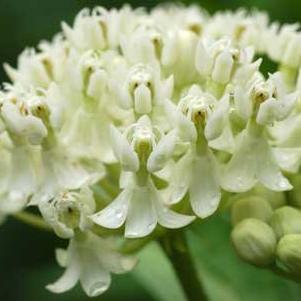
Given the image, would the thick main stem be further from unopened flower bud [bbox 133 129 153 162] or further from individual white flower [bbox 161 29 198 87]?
individual white flower [bbox 161 29 198 87]

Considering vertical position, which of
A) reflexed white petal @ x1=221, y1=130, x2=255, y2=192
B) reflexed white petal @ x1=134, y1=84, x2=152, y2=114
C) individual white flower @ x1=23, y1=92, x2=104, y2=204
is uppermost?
reflexed white petal @ x1=134, y1=84, x2=152, y2=114

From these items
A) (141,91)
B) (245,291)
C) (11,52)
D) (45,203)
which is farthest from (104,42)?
(11,52)

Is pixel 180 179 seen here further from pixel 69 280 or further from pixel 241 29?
pixel 241 29

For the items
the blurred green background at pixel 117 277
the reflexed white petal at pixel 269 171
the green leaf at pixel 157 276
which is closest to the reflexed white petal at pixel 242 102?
the reflexed white petal at pixel 269 171

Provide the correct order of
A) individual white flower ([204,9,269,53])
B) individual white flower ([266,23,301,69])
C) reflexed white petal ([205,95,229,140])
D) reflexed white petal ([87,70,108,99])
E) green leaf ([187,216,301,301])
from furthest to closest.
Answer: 1. green leaf ([187,216,301,301])
2. individual white flower ([204,9,269,53])
3. individual white flower ([266,23,301,69])
4. reflexed white petal ([87,70,108,99])
5. reflexed white petal ([205,95,229,140])

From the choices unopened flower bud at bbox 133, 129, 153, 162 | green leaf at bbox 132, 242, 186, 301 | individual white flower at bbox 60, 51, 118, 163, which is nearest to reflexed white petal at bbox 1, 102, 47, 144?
individual white flower at bbox 60, 51, 118, 163

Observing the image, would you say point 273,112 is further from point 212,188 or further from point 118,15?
point 118,15
